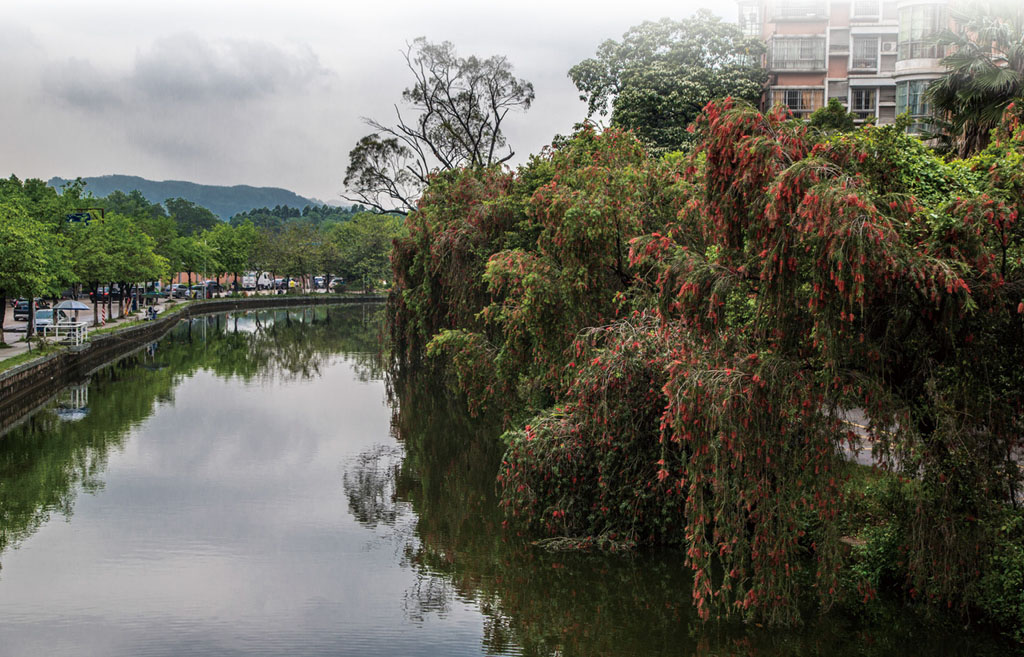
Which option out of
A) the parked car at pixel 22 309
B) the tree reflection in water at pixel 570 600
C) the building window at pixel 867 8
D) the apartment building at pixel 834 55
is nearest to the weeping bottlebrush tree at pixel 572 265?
the tree reflection in water at pixel 570 600

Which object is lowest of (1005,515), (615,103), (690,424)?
(1005,515)

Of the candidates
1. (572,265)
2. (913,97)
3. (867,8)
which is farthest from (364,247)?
(572,265)

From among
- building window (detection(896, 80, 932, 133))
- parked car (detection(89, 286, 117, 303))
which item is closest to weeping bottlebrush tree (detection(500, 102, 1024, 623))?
building window (detection(896, 80, 932, 133))

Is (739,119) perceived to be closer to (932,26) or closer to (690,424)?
(690,424)

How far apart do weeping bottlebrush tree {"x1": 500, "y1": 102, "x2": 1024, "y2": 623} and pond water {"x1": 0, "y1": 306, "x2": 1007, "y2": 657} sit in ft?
6.58

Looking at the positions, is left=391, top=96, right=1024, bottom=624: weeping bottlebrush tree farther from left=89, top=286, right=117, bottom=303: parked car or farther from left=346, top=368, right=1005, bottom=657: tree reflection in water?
left=89, top=286, right=117, bottom=303: parked car

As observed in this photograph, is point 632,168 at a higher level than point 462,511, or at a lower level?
higher

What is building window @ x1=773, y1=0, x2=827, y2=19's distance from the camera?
5152 cm

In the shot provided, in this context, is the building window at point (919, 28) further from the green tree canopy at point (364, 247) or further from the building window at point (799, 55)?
the green tree canopy at point (364, 247)

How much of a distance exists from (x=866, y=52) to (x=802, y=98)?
12.7 ft

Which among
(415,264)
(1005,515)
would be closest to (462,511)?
(1005,515)

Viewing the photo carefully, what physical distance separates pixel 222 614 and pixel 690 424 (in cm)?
795

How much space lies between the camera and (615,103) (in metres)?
48.3

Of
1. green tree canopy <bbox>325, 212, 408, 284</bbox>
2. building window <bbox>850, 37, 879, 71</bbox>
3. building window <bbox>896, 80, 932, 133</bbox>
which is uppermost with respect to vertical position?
building window <bbox>850, 37, 879, 71</bbox>
